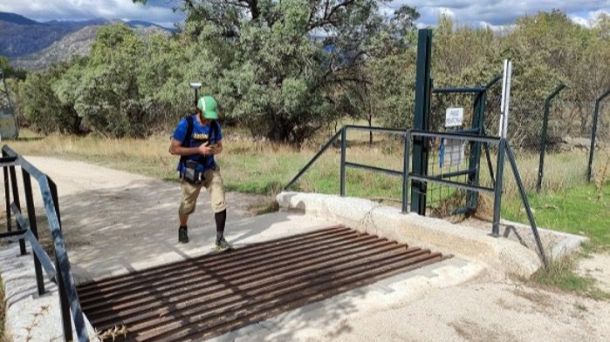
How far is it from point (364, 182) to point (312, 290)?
5.14 m

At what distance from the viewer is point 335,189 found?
8.90 metres

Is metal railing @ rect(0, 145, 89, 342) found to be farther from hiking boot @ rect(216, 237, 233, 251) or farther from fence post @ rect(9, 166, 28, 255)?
hiking boot @ rect(216, 237, 233, 251)

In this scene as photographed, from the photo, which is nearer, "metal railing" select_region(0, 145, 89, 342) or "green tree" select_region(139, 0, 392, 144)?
"metal railing" select_region(0, 145, 89, 342)

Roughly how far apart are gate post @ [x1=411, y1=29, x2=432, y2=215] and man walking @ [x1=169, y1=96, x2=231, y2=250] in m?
2.34

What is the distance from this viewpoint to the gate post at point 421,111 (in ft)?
19.2

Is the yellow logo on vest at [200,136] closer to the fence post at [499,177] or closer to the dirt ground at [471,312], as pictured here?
the dirt ground at [471,312]

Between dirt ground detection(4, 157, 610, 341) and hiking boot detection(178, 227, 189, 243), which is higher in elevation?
hiking boot detection(178, 227, 189, 243)

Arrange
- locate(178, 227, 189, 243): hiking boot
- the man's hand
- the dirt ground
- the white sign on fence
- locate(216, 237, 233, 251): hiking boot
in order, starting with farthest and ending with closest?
1. the white sign on fence
2. locate(178, 227, 189, 243): hiking boot
3. locate(216, 237, 233, 251): hiking boot
4. the man's hand
5. the dirt ground

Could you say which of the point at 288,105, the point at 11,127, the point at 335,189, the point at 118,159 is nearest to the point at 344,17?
the point at 288,105

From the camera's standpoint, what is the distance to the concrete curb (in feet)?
15.5

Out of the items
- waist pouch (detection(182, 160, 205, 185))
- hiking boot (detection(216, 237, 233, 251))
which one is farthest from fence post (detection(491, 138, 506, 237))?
waist pouch (detection(182, 160, 205, 185))

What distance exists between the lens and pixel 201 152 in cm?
502

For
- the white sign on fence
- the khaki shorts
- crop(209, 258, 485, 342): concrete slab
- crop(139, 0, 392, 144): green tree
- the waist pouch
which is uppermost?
crop(139, 0, 392, 144): green tree

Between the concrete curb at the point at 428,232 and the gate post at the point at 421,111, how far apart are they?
15.8 inches
